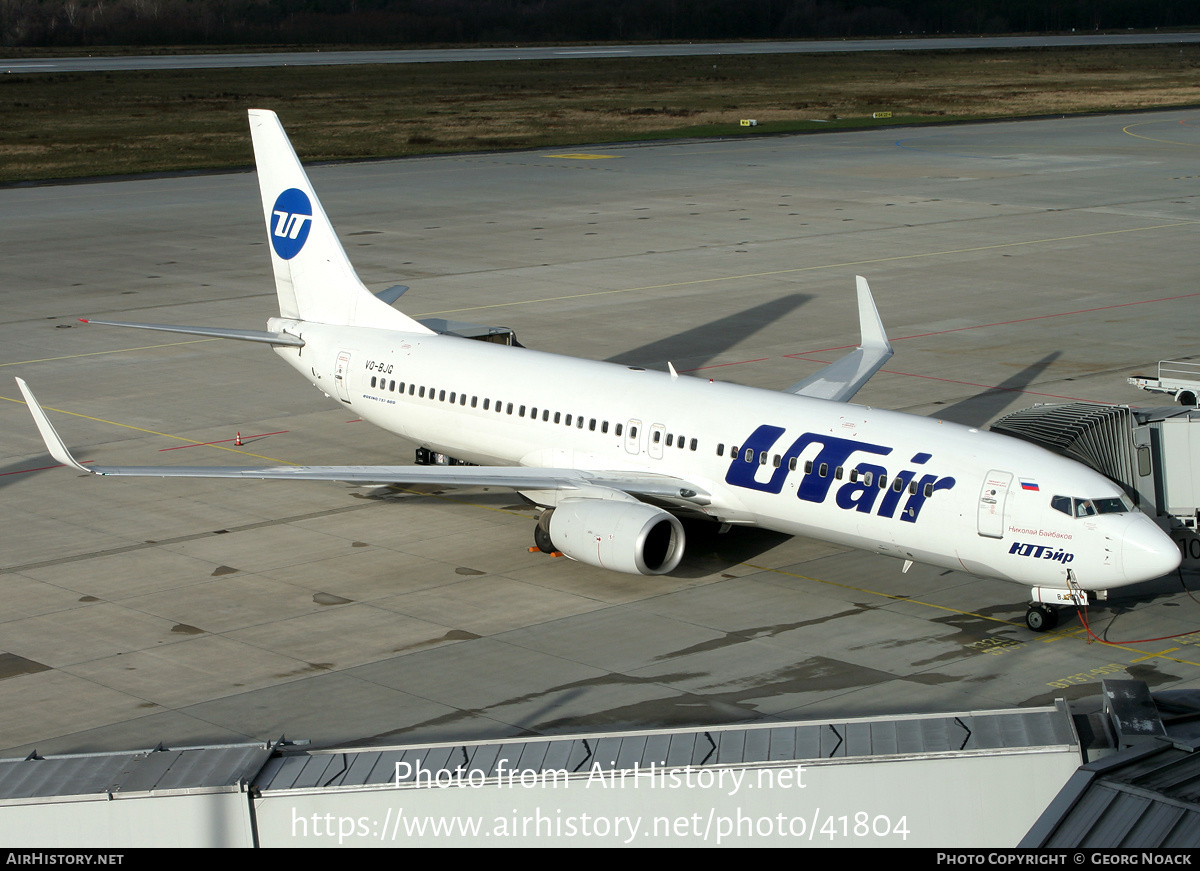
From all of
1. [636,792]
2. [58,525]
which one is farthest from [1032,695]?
[58,525]

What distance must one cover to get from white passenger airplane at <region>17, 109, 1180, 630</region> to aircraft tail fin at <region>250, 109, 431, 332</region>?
0.19ft

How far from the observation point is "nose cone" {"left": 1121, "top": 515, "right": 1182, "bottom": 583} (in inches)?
977

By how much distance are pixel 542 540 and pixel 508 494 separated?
5056 mm

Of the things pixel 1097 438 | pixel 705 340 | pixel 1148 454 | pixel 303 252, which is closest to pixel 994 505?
pixel 1097 438

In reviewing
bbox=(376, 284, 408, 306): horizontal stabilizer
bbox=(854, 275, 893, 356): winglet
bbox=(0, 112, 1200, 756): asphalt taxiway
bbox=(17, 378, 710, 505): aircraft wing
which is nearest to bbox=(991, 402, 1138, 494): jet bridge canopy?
bbox=(0, 112, 1200, 756): asphalt taxiway

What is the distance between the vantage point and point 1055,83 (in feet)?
529

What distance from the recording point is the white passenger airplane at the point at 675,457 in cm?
2575

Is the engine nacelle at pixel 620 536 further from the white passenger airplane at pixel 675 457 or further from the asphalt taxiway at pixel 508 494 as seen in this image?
the asphalt taxiway at pixel 508 494

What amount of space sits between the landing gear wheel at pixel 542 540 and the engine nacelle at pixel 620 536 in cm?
154

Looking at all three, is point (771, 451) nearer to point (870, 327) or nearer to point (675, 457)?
point (675, 457)

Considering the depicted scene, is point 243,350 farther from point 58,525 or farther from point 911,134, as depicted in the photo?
point 911,134

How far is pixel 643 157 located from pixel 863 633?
7883 cm

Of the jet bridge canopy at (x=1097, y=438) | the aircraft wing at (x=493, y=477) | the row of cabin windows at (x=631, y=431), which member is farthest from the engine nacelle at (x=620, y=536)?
the jet bridge canopy at (x=1097, y=438)

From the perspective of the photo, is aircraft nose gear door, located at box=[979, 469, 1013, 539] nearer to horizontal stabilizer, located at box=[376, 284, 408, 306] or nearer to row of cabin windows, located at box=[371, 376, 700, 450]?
row of cabin windows, located at box=[371, 376, 700, 450]
